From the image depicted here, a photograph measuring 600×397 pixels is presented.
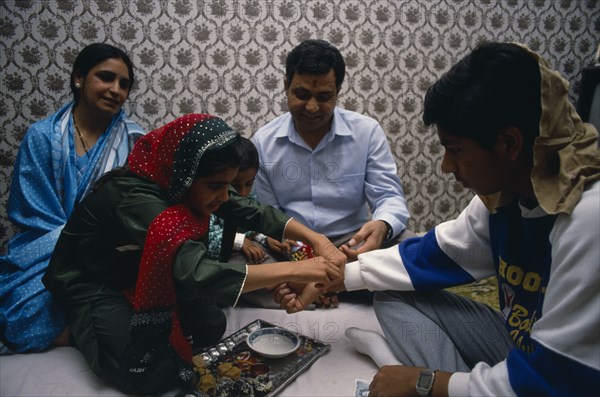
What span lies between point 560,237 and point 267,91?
253 centimetres

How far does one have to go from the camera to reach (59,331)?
183 centimetres

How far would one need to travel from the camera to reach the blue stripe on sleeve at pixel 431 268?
163 cm

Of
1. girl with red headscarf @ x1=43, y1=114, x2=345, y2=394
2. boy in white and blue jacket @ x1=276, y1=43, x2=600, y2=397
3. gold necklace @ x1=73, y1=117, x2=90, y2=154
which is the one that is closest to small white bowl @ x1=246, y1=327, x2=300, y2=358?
girl with red headscarf @ x1=43, y1=114, x2=345, y2=394

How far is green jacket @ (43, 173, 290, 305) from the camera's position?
1.47 m

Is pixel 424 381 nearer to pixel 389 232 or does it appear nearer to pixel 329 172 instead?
pixel 389 232

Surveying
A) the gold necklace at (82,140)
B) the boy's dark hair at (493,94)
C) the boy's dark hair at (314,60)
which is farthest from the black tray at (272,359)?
the gold necklace at (82,140)

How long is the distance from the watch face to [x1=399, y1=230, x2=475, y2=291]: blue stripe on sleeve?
1.51ft

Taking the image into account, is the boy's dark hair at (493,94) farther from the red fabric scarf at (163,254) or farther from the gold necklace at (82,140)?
the gold necklace at (82,140)

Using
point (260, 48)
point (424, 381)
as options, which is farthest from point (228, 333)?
point (260, 48)

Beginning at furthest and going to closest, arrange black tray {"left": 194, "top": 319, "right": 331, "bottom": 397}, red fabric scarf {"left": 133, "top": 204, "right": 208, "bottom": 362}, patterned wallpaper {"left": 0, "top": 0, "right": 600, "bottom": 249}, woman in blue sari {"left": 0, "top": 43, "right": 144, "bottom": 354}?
patterned wallpaper {"left": 0, "top": 0, "right": 600, "bottom": 249} < woman in blue sari {"left": 0, "top": 43, "right": 144, "bottom": 354} < black tray {"left": 194, "top": 319, "right": 331, "bottom": 397} < red fabric scarf {"left": 133, "top": 204, "right": 208, "bottom": 362}

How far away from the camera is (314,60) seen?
229 centimetres

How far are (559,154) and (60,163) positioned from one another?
8.01 ft

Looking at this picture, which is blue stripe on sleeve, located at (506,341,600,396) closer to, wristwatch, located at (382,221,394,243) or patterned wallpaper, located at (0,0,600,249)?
wristwatch, located at (382,221,394,243)

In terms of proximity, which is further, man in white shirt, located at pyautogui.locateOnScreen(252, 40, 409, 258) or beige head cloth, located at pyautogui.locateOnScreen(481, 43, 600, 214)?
man in white shirt, located at pyautogui.locateOnScreen(252, 40, 409, 258)
